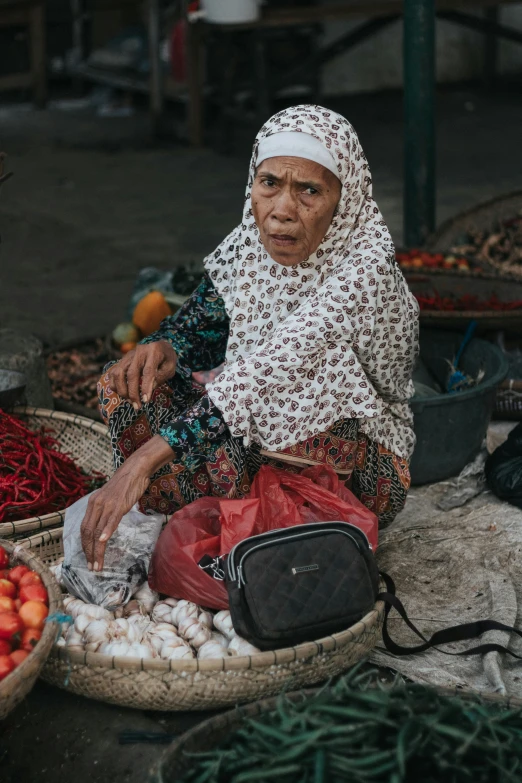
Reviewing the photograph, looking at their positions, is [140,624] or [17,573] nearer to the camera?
[17,573]

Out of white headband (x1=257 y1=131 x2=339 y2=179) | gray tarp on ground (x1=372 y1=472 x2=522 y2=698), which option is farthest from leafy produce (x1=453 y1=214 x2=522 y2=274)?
white headband (x1=257 y1=131 x2=339 y2=179)

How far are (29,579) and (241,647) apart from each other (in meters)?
0.51

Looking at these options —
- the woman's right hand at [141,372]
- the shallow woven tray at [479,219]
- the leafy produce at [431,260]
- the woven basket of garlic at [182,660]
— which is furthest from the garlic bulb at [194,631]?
the shallow woven tray at [479,219]

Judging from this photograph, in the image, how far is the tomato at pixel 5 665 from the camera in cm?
204

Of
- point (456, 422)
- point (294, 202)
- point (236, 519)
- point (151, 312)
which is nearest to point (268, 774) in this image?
point (236, 519)

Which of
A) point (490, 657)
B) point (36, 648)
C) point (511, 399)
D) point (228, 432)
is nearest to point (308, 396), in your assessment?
point (228, 432)

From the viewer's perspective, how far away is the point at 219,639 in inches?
98.0

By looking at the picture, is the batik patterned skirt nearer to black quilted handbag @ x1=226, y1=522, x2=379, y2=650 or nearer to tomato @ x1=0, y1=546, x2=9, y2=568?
black quilted handbag @ x1=226, y1=522, x2=379, y2=650

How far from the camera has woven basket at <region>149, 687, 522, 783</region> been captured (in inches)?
77.0

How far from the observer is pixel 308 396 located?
8.70ft

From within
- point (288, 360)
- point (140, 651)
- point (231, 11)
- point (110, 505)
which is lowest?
point (140, 651)

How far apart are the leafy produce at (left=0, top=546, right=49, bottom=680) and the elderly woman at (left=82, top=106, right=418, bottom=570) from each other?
0.20 meters

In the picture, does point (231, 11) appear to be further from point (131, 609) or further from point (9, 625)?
point (9, 625)

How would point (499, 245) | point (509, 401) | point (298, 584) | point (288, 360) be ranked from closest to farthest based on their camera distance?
point (298, 584) → point (288, 360) → point (509, 401) → point (499, 245)
